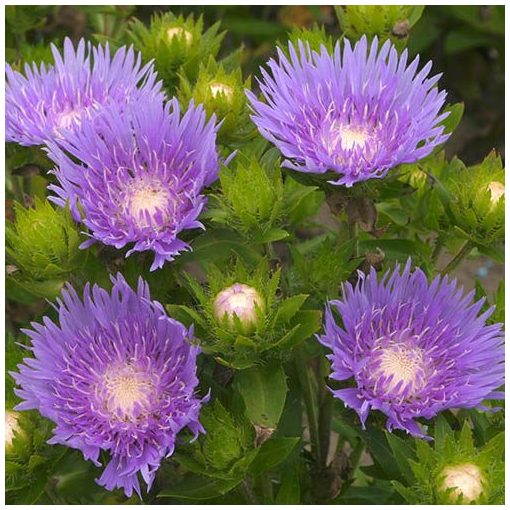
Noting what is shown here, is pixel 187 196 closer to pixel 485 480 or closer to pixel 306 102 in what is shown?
pixel 306 102

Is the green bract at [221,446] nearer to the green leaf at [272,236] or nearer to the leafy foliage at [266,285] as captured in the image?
the leafy foliage at [266,285]

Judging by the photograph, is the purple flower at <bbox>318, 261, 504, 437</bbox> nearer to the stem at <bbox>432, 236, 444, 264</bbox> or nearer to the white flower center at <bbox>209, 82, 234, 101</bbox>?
the stem at <bbox>432, 236, 444, 264</bbox>

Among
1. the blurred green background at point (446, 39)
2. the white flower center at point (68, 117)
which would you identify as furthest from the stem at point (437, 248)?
the blurred green background at point (446, 39)

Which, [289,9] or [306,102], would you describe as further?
[289,9]

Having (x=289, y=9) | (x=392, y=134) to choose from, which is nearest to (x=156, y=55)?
(x=392, y=134)

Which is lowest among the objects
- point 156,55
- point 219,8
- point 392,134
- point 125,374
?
point 125,374
